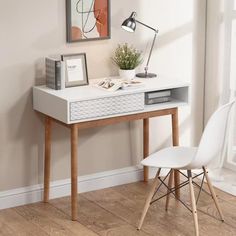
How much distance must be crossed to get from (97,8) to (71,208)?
4.23 feet

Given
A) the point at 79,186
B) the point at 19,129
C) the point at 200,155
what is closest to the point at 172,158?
the point at 200,155

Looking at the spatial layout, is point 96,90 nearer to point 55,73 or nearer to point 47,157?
point 55,73

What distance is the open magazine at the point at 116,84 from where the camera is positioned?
14.2 feet

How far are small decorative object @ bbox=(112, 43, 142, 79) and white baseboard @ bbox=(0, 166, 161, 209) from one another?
71 cm

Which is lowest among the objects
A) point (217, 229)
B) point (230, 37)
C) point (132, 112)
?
point (217, 229)

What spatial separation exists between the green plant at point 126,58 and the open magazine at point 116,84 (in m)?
0.18

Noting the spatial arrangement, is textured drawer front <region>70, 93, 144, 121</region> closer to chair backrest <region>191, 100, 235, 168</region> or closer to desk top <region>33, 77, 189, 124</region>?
desk top <region>33, 77, 189, 124</region>

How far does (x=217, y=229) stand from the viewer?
417 cm

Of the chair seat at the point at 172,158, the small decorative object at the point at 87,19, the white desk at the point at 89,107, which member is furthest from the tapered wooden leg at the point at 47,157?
the chair seat at the point at 172,158

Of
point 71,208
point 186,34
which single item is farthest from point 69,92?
point 186,34

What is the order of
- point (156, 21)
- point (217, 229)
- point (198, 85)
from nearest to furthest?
point (217, 229) < point (156, 21) < point (198, 85)

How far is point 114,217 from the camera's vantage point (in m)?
4.36

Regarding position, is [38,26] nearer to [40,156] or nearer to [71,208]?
[40,156]

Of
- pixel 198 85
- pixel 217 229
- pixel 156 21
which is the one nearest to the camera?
pixel 217 229
